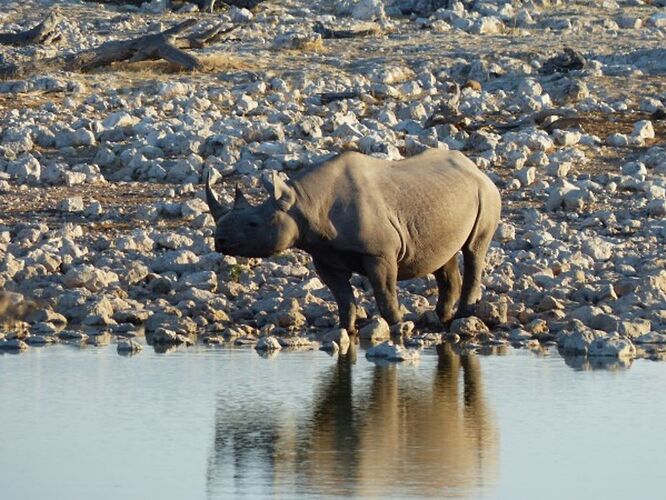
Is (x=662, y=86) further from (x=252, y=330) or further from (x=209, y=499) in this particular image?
(x=209, y=499)

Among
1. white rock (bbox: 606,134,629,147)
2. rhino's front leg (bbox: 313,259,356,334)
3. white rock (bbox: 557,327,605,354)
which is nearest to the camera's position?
white rock (bbox: 557,327,605,354)

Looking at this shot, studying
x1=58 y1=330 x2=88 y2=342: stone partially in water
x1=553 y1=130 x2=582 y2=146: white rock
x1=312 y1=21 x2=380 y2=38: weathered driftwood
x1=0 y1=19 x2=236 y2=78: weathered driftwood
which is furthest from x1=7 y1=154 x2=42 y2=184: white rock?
x1=312 y1=21 x2=380 y2=38: weathered driftwood

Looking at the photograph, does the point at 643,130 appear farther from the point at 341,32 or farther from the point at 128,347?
the point at 128,347

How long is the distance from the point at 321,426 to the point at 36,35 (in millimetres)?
17799

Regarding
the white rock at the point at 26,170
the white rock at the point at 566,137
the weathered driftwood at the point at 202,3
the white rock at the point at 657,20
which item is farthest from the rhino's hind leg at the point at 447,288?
the weathered driftwood at the point at 202,3

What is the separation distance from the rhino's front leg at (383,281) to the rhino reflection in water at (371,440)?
4.73 ft

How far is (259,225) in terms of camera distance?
13.6m

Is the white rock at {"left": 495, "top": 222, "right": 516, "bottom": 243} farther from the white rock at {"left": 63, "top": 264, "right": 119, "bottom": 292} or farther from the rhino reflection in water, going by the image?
the rhino reflection in water

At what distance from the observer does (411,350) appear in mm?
13195

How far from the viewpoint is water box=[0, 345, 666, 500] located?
9195 mm

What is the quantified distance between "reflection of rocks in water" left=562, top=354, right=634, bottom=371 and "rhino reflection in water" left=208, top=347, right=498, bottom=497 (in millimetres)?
782

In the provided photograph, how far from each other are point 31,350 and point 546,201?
22.9 ft

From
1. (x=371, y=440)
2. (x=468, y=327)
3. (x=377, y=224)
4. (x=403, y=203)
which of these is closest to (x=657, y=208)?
(x=468, y=327)

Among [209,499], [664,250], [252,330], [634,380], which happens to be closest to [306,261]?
[252,330]
